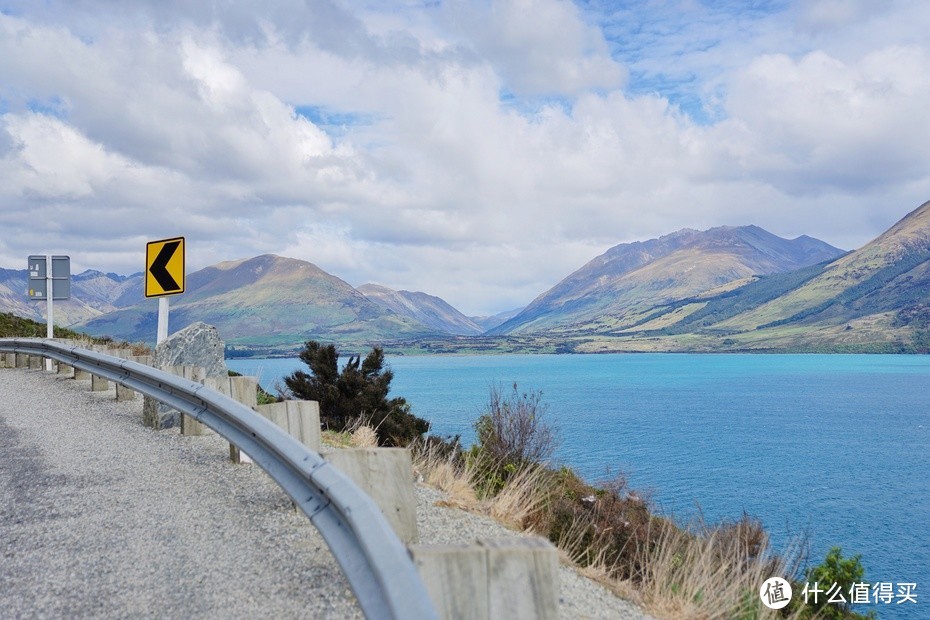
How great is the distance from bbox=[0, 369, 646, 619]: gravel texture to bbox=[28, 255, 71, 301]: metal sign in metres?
11.2

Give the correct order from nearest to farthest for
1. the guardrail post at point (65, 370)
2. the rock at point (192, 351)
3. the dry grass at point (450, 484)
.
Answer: the dry grass at point (450, 484), the rock at point (192, 351), the guardrail post at point (65, 370)

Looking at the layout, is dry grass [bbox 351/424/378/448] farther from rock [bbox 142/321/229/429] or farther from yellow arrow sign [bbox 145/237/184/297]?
yellow arrow sign [bbox 145/237/184/297]

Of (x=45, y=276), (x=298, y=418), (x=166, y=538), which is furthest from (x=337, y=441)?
(x=45, y=276)

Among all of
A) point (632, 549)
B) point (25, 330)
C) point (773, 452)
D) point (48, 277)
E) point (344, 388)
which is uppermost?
point (48, 277)

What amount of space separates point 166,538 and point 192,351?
597 cm

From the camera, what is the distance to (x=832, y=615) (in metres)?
13.3

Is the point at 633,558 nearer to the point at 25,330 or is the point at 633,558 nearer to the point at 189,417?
the point at 189,417

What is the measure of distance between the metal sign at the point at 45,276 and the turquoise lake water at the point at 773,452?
550cm

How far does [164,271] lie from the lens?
38.9ft

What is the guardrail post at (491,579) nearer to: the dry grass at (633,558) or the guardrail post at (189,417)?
the dry grass at (633,558)

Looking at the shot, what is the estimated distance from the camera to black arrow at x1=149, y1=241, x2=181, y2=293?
11.8 meters

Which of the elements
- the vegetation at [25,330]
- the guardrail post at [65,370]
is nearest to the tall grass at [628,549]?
the guardrail post at [65,370]

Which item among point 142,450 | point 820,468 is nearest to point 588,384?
point 820,468

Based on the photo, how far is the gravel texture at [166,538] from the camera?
3943mm
